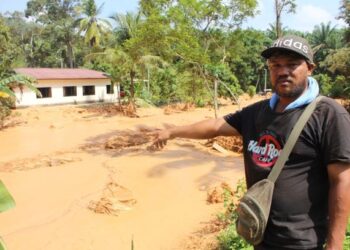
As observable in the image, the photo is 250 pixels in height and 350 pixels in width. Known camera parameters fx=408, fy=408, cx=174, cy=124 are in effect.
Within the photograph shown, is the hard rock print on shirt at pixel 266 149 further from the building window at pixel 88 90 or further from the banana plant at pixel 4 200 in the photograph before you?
the building window at pixel 88 90

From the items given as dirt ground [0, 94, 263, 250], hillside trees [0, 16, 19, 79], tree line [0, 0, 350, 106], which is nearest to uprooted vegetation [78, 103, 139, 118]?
tree line [0, 0, 350, 106]

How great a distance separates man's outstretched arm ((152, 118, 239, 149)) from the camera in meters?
2.42

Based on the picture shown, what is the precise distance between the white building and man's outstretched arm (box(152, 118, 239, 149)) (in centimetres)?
2363

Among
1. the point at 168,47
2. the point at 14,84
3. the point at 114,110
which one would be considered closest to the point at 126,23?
the point at 114,110

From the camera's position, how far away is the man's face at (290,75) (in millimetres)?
2000

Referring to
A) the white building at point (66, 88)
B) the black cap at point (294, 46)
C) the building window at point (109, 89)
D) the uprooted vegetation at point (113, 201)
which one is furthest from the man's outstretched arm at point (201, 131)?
the building window at point (109, 89)

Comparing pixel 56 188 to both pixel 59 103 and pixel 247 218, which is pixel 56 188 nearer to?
pixel 247 218

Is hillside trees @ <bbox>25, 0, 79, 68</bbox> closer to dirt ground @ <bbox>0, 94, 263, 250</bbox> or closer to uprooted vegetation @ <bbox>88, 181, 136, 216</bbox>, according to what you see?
dirt ground @ <bbox>0, 94, 263, 250</bbox>

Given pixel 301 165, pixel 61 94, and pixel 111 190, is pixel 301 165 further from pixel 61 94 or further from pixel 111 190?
pixel 61 94

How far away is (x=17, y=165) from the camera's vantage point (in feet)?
43.0

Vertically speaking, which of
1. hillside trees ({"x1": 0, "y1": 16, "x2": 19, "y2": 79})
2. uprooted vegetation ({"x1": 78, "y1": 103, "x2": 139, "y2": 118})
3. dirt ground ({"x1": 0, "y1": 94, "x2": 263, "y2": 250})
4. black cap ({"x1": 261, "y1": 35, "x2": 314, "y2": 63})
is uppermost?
hillside trees ({"x1": 0, "y1": 16, "x2": 19, "y2": 79})

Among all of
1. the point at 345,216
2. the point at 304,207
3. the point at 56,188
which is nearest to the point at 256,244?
the point at 304,207

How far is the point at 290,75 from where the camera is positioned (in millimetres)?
2000

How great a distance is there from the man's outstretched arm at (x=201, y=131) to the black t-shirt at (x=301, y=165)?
337 millimetres
